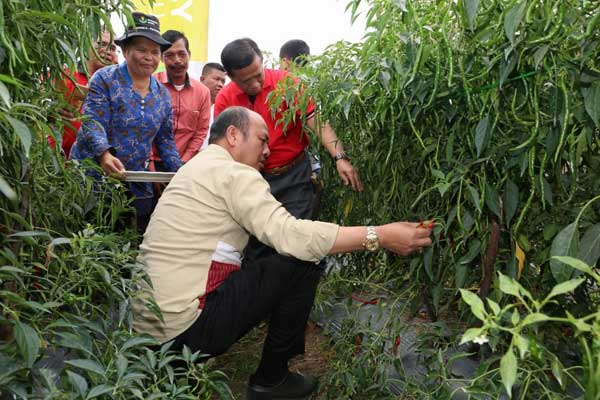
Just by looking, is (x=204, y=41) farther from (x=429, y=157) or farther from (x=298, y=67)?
(x=429, y=157)

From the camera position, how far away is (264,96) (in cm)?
250

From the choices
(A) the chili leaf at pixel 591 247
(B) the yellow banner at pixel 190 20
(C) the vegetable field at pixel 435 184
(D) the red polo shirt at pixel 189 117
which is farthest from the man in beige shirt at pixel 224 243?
(B) the yellow banner at pixel 190 20

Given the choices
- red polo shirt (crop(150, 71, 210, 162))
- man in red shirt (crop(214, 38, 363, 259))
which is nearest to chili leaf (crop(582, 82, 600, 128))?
man in red shirt (crop(214, 38, 363, 259))

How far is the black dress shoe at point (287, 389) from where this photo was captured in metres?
→ 2.09

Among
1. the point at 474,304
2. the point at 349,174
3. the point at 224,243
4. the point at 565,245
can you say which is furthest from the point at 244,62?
the point at 474,304

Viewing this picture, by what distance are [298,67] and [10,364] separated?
54.5 inches

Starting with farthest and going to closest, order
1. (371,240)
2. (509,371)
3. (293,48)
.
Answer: (293,48) → (371,240) → (509,371)

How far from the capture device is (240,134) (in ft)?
6.41

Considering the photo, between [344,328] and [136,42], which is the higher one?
[136,42]

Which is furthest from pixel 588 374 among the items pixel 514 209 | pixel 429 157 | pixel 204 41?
pixel 204 41

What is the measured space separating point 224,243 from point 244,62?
835 millimetres

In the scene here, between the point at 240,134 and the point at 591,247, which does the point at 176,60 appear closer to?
the point at 240,134

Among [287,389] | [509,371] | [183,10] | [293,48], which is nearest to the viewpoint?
[509,371]

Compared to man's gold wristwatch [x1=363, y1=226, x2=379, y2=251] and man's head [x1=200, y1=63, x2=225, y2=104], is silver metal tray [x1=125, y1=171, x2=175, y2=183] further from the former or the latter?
man's head [x1=200, y1=63, x2=225, y2=104]
